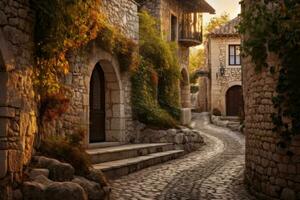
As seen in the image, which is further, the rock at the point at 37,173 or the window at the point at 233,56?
the window at the point at 233,56

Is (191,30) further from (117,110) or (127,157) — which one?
(127,157)

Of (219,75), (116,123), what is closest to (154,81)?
(116,123)

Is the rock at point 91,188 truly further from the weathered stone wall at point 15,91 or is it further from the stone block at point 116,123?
the stone block at point 116,123

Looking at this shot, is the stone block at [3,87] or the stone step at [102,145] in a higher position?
the stone block at [3,87]

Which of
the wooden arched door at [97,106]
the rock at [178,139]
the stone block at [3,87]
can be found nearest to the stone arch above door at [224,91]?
the rock at [178,139]

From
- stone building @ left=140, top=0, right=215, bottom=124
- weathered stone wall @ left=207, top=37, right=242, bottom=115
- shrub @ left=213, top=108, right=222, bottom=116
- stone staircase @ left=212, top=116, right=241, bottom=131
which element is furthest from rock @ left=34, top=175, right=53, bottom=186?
weathered stone wall @ left=207, top=37, right=242, bottom=115

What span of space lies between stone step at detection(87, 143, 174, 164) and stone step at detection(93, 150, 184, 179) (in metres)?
0.15

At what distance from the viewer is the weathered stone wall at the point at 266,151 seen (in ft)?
20.0

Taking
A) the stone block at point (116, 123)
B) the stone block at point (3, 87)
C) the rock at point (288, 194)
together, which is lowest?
the rock at point (288, 194)

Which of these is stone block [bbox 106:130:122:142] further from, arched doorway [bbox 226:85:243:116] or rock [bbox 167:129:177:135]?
arched doorway [bbox 226:85:243:116]

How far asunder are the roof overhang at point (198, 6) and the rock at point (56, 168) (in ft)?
51.5

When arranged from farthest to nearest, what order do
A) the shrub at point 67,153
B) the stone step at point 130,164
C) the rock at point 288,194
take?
the stone step at point 130,164
the shrub at point 67,153
the rock at point 288,194

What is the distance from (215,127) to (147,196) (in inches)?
573

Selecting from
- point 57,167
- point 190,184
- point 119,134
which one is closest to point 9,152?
point 57,167
